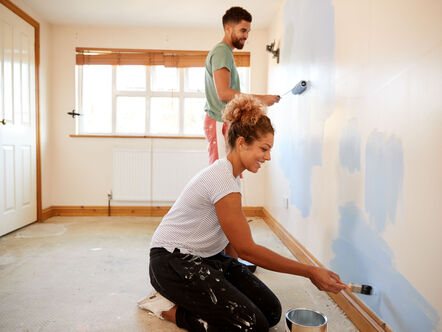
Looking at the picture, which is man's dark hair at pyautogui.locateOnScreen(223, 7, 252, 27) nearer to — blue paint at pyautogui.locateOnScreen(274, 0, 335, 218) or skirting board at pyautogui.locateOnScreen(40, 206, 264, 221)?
blue paint at pyautogui.locateOnScreen(274, 0, 335, 218)

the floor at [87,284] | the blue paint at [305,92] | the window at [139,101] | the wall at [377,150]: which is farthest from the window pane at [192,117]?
the wall at [377,150]

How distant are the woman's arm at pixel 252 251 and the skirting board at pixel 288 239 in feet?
1.25

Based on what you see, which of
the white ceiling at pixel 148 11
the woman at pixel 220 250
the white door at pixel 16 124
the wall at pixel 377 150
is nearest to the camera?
the wall at pixel 377 150

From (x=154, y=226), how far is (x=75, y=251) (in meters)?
1.00

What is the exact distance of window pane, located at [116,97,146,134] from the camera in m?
4.09

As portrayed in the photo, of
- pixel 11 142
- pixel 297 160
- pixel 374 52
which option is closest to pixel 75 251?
pixel 11 142

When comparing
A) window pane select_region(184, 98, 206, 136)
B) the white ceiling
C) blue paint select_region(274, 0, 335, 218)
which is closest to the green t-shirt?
blue paint select_region(274, 0, 335, 218)

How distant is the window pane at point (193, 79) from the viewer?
412cm

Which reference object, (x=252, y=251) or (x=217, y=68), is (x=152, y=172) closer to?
(x=217, y=68)

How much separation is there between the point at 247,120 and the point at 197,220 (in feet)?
1.46

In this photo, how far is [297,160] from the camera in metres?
2.60

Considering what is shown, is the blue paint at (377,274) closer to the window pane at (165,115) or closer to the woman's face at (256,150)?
the woman's face at (256,150)

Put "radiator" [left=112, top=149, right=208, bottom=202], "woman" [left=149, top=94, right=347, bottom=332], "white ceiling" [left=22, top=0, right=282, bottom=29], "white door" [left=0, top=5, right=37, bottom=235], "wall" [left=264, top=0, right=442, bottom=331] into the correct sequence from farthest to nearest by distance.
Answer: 1. "radiator" [left=112, top=149, right=208, bottom=202]
2. "white ceiling" [left=22, top=0, right=282, bottom=29]
3. "white door" [left=0, top=5, right=37, bottom=235]
4. "woman" [left=149, top=94, right=347, bottom=332]
5. "wall" [left=264, top=0, right=442, bottom=331]

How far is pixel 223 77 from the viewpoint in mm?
1964
